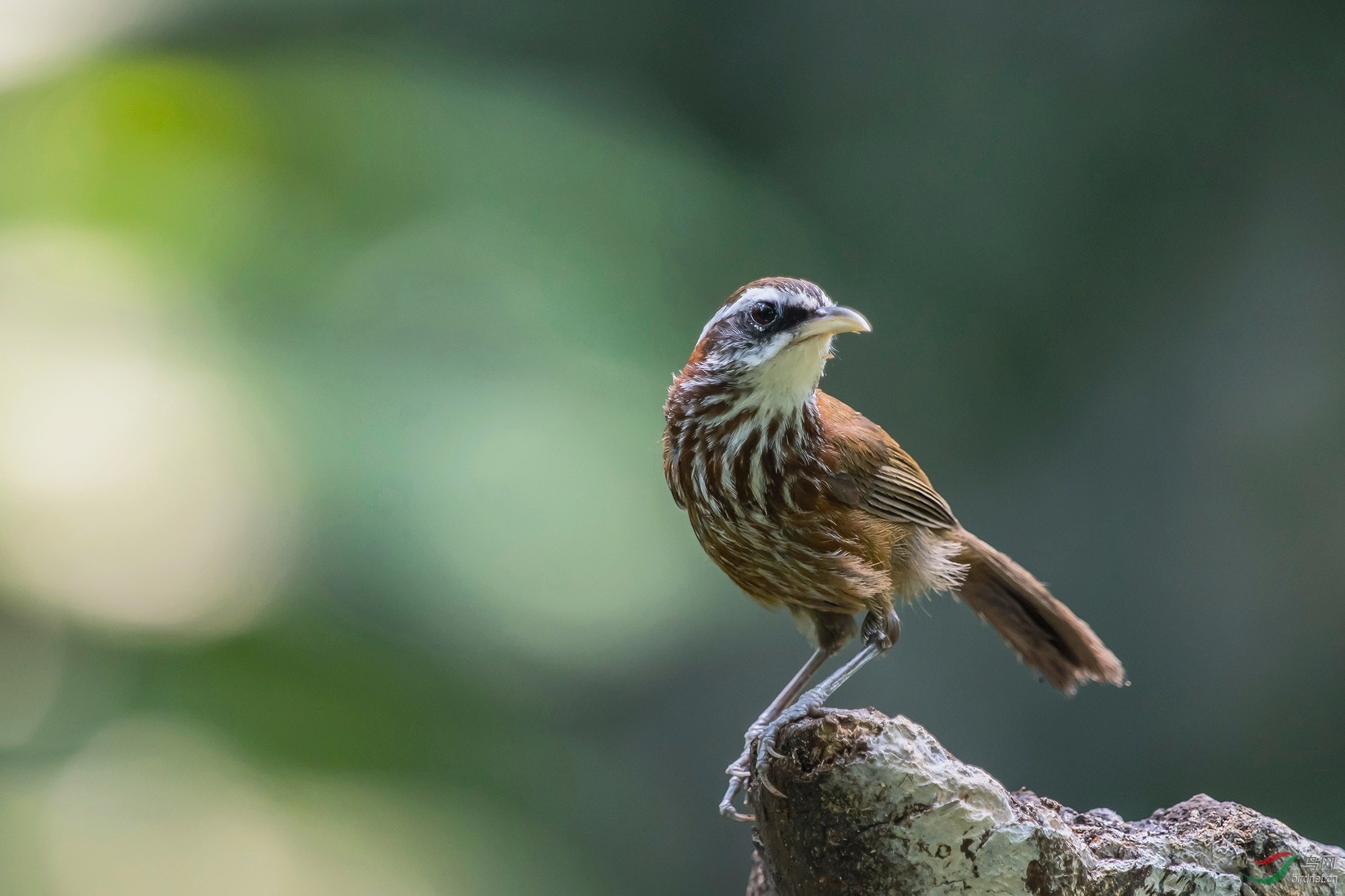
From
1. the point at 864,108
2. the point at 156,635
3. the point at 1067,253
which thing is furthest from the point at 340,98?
the point at 1067,253

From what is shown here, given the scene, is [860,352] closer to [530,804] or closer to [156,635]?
[530,804]

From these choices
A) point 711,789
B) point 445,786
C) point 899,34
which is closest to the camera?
point 445,786

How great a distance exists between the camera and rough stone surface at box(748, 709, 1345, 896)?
237 cm

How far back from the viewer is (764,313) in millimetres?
2904

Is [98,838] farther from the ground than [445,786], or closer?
closer

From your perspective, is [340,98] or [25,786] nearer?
[25,786]

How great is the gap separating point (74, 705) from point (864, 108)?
555cm

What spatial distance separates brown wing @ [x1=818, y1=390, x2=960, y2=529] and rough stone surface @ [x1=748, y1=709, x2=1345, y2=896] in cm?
78

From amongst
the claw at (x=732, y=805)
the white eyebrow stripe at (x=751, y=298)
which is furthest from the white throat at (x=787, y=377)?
the claw at (x=732, y=805)

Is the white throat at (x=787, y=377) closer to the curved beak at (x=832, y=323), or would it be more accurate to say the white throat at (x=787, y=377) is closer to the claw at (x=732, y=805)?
the curved beak at (x=832, y=323)

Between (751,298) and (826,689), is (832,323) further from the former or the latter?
(826,689)

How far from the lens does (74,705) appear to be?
417 cm
